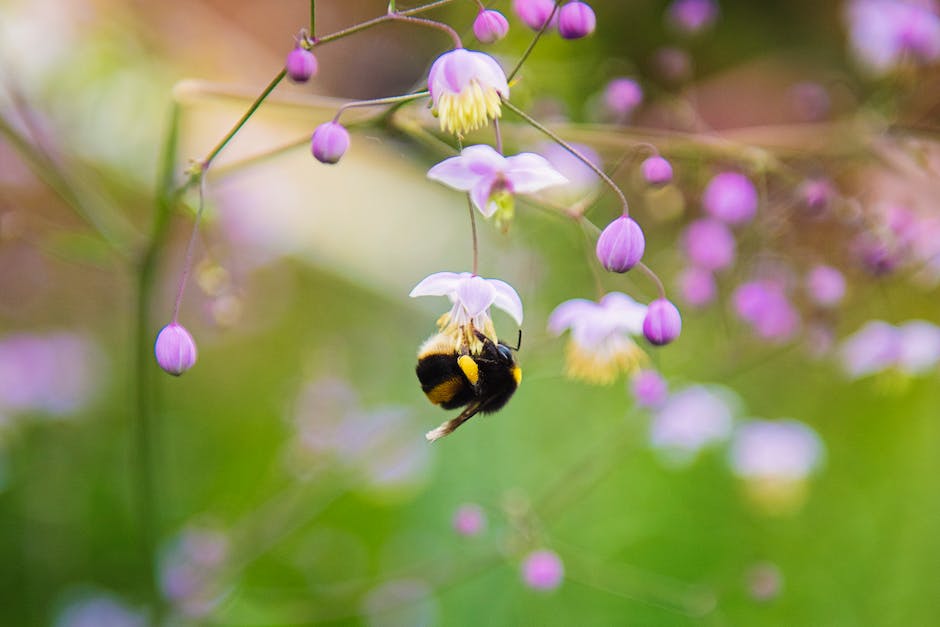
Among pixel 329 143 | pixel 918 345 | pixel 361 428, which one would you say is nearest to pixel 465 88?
pixel 329 143

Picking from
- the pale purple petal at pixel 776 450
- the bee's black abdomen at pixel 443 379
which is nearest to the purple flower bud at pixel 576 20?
the bee's black abdomen at pixel 443 379

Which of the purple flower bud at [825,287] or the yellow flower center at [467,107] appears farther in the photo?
the purple flower bud at [825,287]

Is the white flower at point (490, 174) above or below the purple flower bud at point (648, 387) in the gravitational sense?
below

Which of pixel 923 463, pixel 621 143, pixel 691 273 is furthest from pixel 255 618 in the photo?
pixel 923 463

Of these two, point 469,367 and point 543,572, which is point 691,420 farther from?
point 469,367

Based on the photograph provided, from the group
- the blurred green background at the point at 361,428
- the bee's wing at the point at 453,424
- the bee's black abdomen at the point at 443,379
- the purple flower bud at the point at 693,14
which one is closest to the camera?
the bee's wing at the point at 453,424

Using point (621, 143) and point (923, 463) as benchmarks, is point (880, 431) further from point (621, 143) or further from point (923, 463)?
point (621, 143)

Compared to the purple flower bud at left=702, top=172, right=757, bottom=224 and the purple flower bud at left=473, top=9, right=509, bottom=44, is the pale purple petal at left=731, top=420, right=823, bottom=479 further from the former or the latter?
the purple flower bud at left=473, top=9, right=509, bottom=44

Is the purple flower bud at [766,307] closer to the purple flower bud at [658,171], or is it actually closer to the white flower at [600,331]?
the white flower at [600,331]
